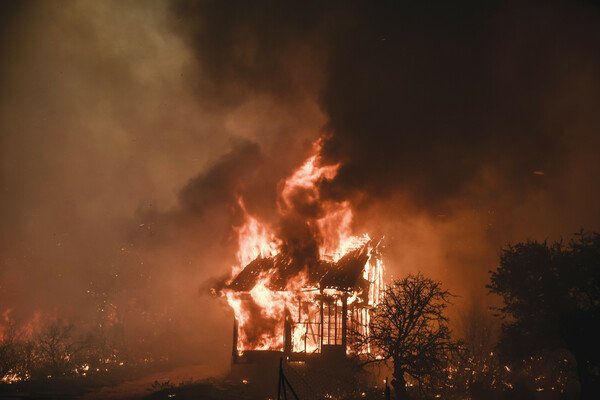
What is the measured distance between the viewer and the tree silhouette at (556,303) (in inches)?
816

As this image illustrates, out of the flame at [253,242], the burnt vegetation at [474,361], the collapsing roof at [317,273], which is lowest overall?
the burnt vegetation at [474,361]

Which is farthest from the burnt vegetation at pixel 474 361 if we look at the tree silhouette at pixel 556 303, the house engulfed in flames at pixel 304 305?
the house engulfed in flames at pixel 304 305

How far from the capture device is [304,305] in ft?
95.8

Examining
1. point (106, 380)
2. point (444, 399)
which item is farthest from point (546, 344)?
point (106, 380)

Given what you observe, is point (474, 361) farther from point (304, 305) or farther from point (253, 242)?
point (253, 242)

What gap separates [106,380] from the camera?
92.2 feet

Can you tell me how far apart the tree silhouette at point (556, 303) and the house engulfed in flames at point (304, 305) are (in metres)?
9.04

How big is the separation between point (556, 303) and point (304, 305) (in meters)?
14.6

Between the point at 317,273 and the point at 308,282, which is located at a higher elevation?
the point at 317,273

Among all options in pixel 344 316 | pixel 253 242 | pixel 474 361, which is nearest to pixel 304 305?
pixel 344 316

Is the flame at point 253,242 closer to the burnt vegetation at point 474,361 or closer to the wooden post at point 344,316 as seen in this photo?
the wooden post at point 344,316

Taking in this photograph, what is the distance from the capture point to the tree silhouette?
20.7 metres

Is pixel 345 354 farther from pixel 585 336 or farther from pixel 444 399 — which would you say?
pixel 585 336

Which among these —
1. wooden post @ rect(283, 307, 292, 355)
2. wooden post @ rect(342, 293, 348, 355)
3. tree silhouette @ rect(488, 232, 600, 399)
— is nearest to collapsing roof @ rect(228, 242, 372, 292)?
wooden post @ rect(342, 293, 348, 355)
